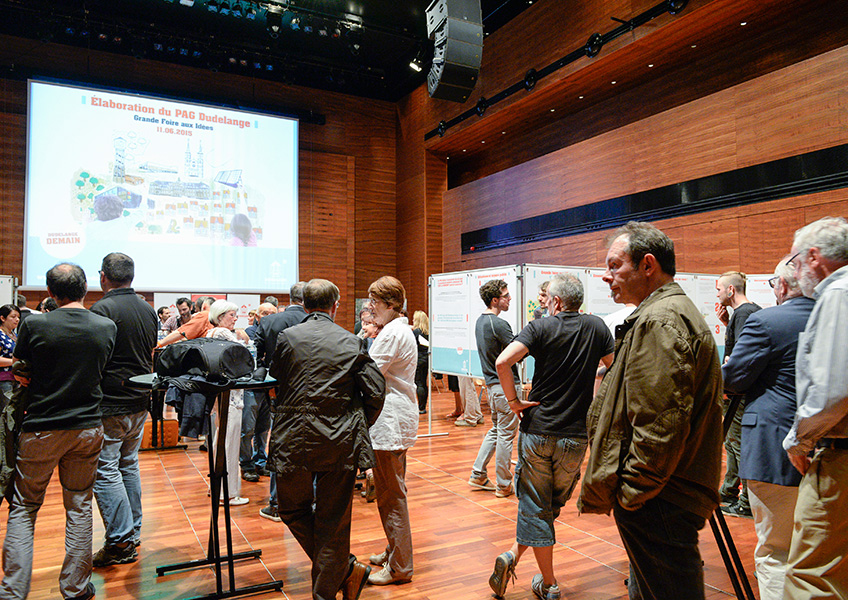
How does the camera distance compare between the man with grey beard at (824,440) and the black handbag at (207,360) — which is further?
the black handbag at (207,360)

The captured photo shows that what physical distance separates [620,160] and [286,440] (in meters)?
7.08

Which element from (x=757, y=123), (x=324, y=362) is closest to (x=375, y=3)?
(x=757, y=123)

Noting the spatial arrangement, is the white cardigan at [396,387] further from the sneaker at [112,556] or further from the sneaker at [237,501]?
the sneaker at [237,501]

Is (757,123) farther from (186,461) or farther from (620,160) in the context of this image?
(186,461)

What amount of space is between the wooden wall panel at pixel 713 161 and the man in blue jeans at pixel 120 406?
623 cm

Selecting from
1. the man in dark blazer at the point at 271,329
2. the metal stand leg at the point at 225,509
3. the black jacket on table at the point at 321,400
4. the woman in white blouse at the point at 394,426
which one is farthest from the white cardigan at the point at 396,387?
the man in dark blazer at the point at 271,329

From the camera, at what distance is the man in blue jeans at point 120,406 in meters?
3.03

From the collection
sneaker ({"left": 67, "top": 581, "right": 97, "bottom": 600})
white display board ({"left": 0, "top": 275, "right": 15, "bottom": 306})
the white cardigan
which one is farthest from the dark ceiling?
sneaker ({"left": 67, "top": 581, "right": 97, "bottom": 600})

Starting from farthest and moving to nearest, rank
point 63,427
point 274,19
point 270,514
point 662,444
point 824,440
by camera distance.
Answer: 1. point 274,19
2. point 270,514
3. point 63,427
4. point 824,440
5. point 662,444

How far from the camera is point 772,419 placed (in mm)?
2229

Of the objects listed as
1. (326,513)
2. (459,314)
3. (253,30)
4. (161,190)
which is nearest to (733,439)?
(459,314)

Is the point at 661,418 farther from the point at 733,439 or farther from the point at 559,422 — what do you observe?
the point at 733,439

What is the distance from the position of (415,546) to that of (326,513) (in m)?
1.27

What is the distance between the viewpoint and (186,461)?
5402 millimetres
